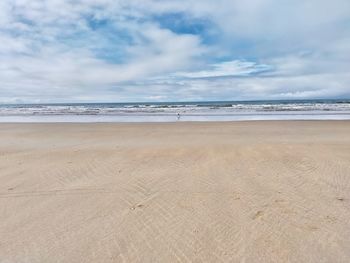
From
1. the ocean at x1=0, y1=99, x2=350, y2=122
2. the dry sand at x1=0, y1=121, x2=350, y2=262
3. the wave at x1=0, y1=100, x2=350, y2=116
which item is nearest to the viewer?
the dry sand at x1=0, y1=121, x2=350, y2=262

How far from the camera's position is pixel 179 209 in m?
4.05

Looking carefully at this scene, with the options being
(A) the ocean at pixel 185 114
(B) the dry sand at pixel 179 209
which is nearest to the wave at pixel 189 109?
(A) the ocean at pixel 185 114

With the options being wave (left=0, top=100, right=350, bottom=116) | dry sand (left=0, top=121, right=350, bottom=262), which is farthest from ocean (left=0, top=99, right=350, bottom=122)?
dry sand (left=0, top=121, right=350, bottom=262)

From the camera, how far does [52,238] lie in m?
3.29

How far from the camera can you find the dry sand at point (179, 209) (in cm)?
300

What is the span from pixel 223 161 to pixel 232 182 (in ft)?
5.18

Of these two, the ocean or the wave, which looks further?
the wave

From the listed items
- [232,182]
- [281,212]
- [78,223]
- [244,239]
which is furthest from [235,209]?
[78,223]

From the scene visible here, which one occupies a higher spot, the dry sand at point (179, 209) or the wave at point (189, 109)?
the dry sand at point (179, 209)

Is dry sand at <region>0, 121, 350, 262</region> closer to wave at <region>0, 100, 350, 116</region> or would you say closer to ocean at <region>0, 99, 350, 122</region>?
ocean at <region>0, 99, 350, 122</region>

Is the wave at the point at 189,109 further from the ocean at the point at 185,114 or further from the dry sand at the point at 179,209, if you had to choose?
the dry sand at the point at 179,209

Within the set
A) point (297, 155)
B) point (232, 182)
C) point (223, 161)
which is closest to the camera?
point (232, 182)

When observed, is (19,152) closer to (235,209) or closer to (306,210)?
(235,209)

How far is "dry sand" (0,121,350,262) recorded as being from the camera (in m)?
3.00
